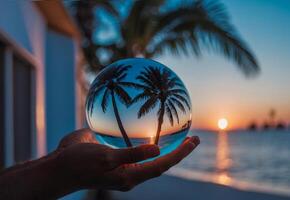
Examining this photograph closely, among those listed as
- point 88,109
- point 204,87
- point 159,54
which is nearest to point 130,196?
point 159,54

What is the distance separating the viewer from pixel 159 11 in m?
6.97

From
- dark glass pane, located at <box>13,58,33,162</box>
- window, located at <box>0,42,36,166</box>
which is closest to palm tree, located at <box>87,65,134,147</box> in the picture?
window, located at <box>0,42,36,166</box>

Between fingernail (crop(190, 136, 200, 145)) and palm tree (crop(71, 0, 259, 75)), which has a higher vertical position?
palm tree (crop(71, 0, 259, 75))

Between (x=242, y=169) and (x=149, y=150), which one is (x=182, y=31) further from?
(x=242, y=169)

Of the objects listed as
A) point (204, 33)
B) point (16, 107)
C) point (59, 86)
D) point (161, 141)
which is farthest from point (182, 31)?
point (161, 141)

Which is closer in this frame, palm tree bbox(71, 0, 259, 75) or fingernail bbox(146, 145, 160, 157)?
fingernail bbox(146, 145, 160, 157)

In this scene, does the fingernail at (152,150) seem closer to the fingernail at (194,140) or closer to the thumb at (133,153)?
the thumb at (133,153)

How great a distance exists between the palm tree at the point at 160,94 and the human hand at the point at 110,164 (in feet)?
0.32

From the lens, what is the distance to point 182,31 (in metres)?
6.85

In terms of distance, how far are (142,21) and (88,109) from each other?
5.59 m

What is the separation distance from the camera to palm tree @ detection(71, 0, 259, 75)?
6.53m

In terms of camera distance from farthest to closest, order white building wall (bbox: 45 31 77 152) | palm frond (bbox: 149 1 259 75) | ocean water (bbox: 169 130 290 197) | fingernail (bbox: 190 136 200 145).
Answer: ocean water (bbox: 169 130 290 197)
white building wall (bbox: 45 31 77 152)
palm frond (bbox: 149 1 259 75)
fingernail (bbox: 190 136 200 145)

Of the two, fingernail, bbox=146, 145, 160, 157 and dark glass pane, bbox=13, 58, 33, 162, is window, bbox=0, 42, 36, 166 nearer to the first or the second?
dark glass pane, bbox=13, 58, 33, 162

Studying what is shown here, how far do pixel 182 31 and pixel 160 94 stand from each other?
566 centimetres
